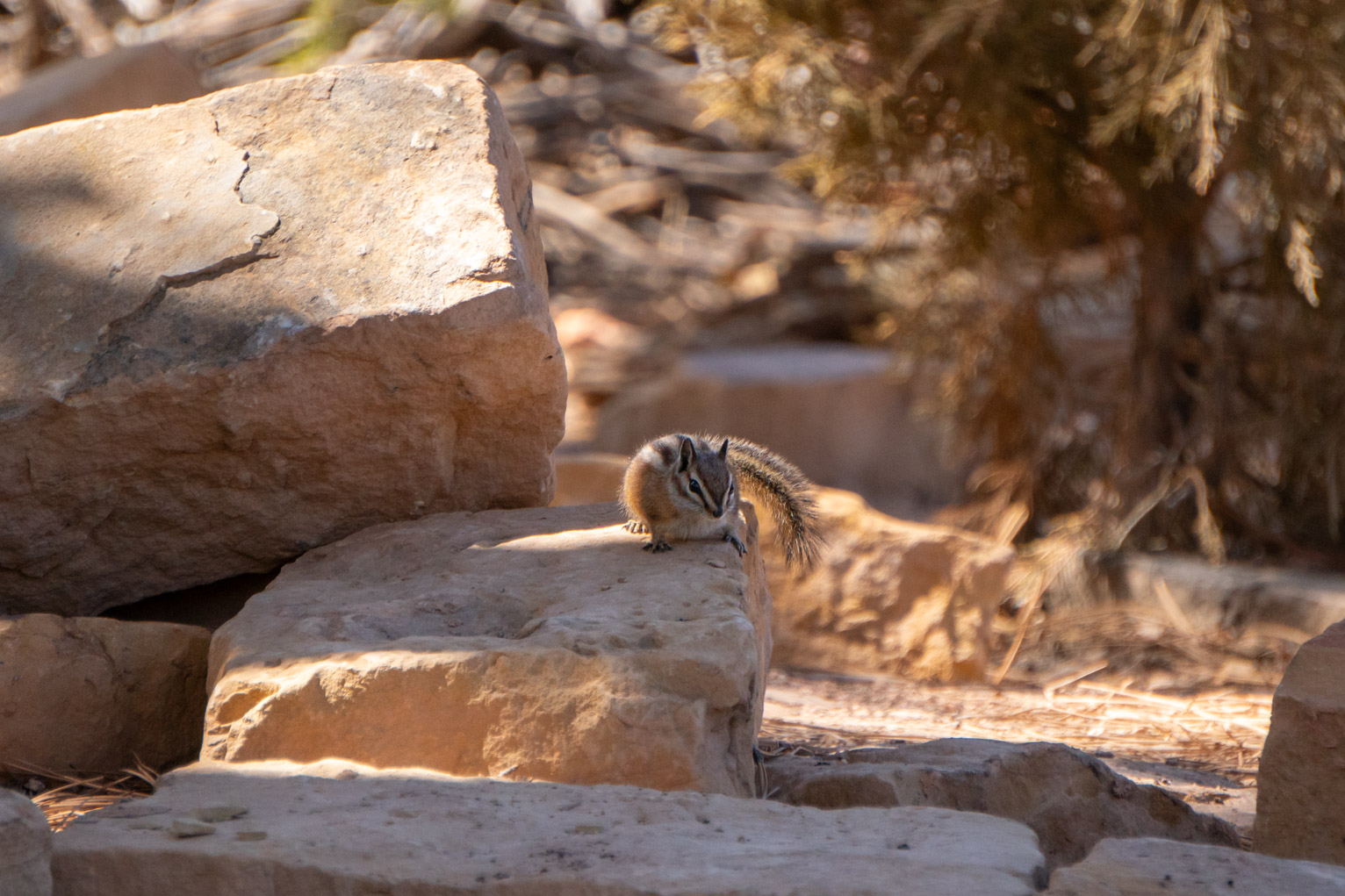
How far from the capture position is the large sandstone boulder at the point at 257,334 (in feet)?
11.2

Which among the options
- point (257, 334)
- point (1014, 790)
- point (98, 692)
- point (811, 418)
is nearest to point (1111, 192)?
point (811, 418)

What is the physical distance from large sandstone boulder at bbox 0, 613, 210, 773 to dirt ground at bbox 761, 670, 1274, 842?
1.61m

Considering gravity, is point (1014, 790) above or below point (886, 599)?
above

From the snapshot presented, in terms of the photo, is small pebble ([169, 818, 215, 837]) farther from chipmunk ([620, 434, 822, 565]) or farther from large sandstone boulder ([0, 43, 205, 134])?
large sandstone boulder ([0, 43, 205, 134])

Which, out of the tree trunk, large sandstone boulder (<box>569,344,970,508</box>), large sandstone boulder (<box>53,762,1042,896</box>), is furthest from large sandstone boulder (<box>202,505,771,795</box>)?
large sandstone boulder (<box>569,344,970,508</box>)

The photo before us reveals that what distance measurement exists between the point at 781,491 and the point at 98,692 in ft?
6.90

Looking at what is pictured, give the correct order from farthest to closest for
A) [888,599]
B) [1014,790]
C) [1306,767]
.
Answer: [888,599] → [1014,790] → [1306,767]

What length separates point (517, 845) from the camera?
226cm

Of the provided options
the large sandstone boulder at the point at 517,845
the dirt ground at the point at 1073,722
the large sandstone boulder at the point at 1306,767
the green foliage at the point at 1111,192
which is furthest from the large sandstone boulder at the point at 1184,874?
the green foliage at the point at 1111,192

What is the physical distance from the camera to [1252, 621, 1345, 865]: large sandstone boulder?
113 inches

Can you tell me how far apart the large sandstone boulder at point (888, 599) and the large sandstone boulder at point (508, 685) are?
273cm

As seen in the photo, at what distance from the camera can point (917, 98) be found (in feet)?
22.1

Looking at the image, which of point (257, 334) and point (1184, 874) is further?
point (257, 334)

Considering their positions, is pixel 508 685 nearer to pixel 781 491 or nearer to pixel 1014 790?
pixel 1014 790
